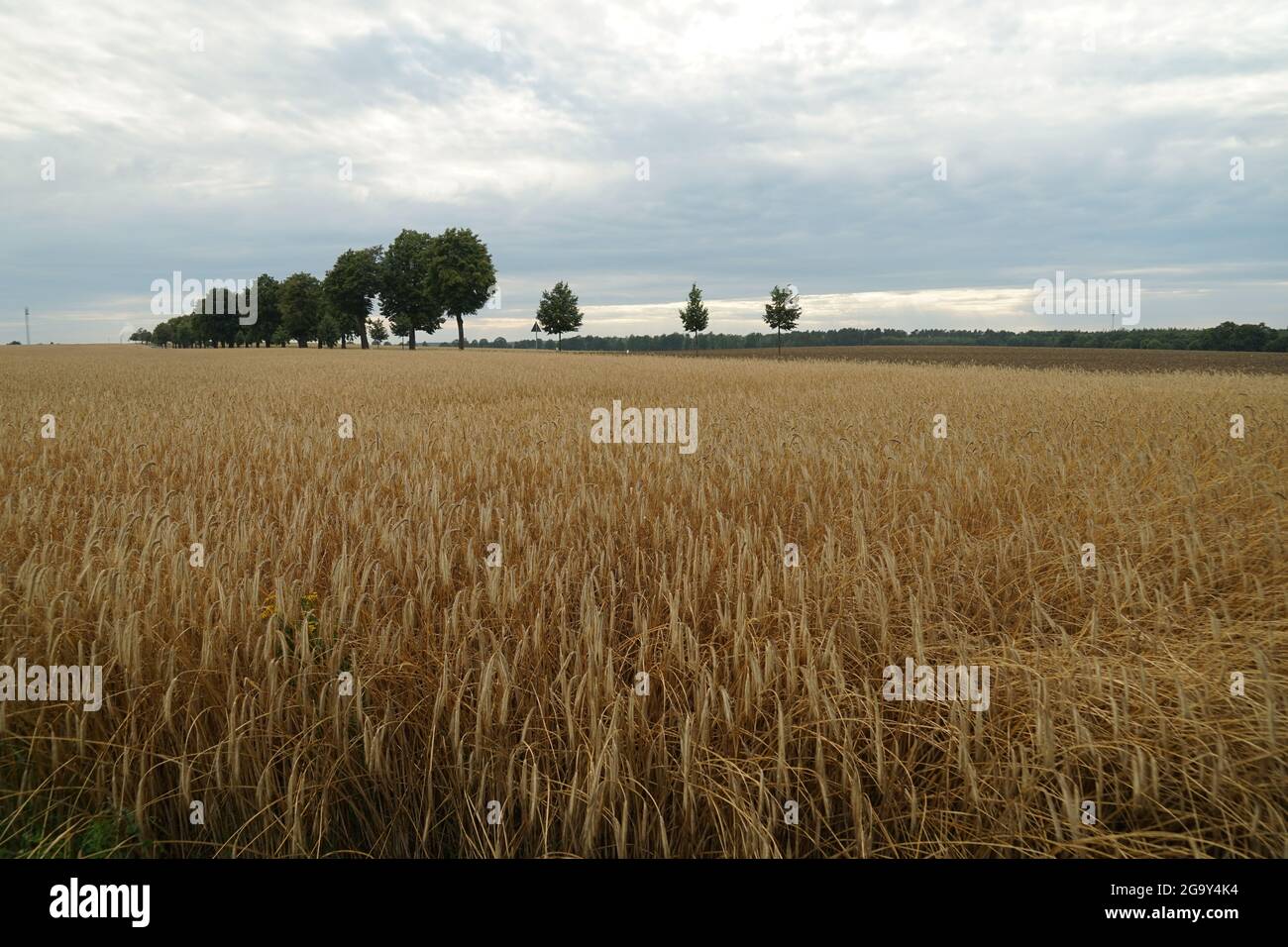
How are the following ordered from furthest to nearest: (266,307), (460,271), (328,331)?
(328,331), (266,307), (460,271)

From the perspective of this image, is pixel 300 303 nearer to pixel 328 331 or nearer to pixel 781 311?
pixel 328 331

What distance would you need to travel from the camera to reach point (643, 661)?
7.85ft

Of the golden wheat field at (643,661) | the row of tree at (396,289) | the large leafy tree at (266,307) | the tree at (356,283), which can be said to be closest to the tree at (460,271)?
the row of tree at (396,289)

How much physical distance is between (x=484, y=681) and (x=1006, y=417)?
1021 centimetres

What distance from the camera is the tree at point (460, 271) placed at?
62.6 m

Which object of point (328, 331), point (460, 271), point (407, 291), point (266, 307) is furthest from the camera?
point (328, 331)

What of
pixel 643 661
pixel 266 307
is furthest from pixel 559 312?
pixel 643 661

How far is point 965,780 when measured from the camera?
6.12 feet

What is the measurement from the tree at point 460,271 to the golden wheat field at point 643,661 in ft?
201

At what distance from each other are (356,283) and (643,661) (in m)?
77.1

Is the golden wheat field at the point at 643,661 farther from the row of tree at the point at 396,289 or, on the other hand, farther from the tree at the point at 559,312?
the tree at the point at 559,312

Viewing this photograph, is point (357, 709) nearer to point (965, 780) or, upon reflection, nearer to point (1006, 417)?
point (965, 780)

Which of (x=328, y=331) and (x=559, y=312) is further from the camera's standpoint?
(x=328, y=331)

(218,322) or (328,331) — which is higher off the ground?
(218,322)
